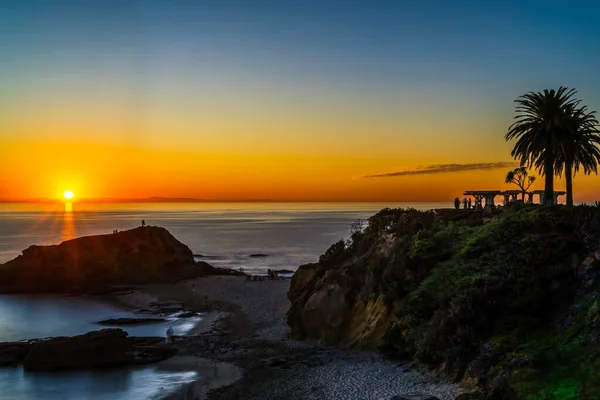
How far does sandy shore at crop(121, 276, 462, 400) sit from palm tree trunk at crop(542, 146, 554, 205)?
65.5ft

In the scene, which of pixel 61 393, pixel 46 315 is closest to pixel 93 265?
pixel 46 315

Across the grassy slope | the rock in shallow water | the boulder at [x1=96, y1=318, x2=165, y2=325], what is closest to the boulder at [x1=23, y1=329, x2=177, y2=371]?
the rock in shallow water

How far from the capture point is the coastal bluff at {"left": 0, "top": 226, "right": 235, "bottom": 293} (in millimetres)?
65125

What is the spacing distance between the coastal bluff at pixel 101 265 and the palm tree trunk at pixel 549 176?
4670 cm

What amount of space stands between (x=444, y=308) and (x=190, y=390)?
14.2m

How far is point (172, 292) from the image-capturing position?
6300cm

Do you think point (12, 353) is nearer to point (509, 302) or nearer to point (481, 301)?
point (481, 301)

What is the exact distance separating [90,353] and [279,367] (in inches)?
489

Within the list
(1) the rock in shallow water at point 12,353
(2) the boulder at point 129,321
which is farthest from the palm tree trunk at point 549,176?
(1) the rock in shallow water at point 12,353

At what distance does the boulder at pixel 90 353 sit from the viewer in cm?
3284

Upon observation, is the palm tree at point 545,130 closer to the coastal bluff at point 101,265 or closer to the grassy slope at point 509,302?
the grassy slope at point 509,302

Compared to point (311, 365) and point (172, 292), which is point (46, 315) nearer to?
point (172, 292)

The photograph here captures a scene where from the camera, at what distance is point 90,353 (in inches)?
1325

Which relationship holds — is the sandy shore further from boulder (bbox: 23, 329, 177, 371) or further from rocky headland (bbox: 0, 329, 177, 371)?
boulder (bbox: 23, 329, 177, 371)
